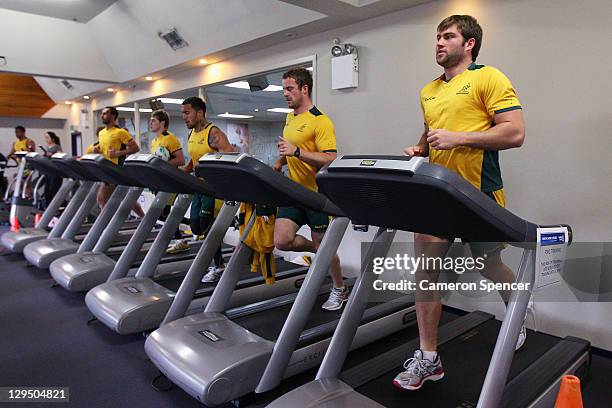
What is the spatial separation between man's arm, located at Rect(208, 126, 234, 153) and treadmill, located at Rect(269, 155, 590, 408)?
195cm

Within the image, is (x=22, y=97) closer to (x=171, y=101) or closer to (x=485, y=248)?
(x=171, y=101)

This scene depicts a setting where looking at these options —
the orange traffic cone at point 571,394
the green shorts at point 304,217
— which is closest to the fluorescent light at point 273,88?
the green shorts at point 304,217

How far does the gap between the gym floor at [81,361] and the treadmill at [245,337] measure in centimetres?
17

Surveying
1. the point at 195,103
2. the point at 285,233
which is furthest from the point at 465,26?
the point at 195,103

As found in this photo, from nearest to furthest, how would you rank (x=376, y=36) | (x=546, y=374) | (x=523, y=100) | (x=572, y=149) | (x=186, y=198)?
(x=546, y=374)
(x=572, y=149)
(x=523, y=100)
(x=186, y=198)
(x=376, y=36)

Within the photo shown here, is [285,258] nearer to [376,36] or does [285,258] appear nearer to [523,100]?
[376,36]

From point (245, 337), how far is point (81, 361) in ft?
3.35

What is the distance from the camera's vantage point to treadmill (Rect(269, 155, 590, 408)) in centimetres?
125

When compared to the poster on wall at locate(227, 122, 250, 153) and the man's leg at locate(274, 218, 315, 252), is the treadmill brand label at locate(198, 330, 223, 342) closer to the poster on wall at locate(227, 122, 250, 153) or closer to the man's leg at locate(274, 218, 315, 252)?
the man's leg at locate(274, 218, 315, 252)

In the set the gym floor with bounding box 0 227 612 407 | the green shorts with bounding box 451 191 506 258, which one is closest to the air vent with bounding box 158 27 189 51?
the gym floor with bounding box 0 227 612 407

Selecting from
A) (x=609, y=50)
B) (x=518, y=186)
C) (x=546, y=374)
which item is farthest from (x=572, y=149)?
(x=546, y=374)

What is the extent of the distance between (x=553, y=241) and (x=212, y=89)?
4960 mm

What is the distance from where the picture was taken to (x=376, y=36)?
3535mm

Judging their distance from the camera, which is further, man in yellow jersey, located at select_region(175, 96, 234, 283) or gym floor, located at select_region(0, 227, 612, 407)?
man in yellow jersey, located at select_region(175, 96, 234, 283)
